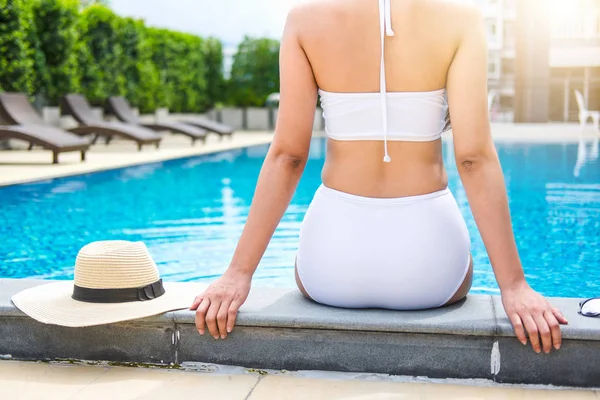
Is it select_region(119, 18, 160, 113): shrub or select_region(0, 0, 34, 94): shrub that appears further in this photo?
select_region(119, 18, 160, 113): shrub

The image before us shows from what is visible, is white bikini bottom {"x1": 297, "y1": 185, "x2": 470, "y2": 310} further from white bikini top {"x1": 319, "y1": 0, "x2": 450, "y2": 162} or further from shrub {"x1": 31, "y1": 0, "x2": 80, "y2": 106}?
shrub {"x1": 31, "y1": 0, "x2": 80, "y2": 106}

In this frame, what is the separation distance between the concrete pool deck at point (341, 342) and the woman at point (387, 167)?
0.07 m

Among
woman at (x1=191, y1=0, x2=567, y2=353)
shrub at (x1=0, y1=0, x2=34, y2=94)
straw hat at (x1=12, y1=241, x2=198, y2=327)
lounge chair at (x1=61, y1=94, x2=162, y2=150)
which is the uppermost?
shrub at (x1=0, y1=0, x2=34, y2=94)

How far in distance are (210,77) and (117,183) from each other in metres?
16.6

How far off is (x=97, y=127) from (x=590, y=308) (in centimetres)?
1198

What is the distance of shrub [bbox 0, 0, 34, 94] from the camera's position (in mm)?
13961

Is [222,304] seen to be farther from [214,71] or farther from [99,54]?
[214,71]


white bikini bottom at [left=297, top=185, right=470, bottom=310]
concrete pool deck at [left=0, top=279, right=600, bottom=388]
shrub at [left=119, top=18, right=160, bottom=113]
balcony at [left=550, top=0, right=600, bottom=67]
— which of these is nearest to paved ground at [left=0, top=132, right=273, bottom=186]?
shrub at [left=119, top=18, right=160, bottom=113]

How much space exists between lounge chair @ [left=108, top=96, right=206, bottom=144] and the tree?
8689mm

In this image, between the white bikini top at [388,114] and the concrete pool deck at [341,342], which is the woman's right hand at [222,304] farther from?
the white bikini top at [388,114]

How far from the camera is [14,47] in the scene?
46.5 ft

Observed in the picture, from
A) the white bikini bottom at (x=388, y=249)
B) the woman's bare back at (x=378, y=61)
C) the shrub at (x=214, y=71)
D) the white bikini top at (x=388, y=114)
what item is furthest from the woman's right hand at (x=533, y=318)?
the shrub at (x=214, y=71)

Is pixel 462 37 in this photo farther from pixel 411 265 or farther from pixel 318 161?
pixel 318 161

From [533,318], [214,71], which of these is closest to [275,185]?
[533,318]
